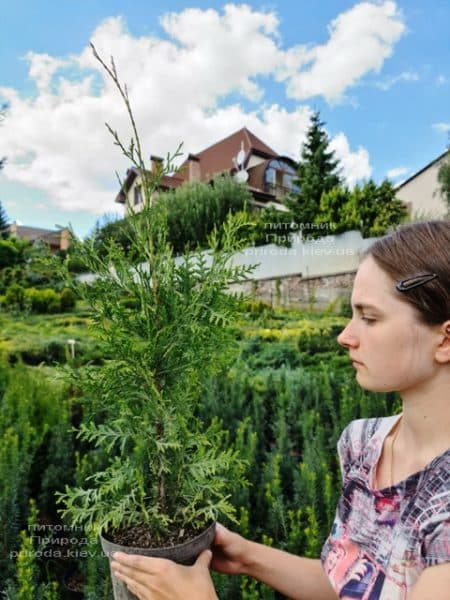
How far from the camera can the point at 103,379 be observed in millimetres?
1155

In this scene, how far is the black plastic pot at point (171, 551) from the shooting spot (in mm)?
1030

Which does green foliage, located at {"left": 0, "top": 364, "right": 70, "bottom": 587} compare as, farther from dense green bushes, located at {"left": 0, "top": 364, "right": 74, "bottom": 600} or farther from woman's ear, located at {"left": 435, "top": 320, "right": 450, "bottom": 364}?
woman's ear, located at {"left": 435, "top": 320, "right": 450, "bottom": 364}

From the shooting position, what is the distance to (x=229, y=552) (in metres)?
1.40

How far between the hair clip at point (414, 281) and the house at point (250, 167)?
23.6m

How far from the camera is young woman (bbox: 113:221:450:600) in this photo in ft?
3.59

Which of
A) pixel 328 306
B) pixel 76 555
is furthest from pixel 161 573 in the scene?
pixel 328 306

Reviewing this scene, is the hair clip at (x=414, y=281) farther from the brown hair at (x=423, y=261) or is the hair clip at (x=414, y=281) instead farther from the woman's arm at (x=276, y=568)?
the woman's arm at (x=276, y=568)

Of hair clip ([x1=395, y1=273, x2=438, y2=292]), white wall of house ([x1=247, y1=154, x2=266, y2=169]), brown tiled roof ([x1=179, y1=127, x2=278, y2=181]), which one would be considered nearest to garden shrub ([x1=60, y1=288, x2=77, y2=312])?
hair clip ([x1=395, y1=273, x2=438, y2=292])

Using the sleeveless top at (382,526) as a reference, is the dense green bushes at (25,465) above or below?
below

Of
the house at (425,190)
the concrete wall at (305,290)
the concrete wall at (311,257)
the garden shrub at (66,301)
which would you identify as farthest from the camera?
→ the house at (425,190)

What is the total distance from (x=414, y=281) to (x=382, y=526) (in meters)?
0.68

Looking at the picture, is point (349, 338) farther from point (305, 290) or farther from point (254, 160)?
point (254, 160)

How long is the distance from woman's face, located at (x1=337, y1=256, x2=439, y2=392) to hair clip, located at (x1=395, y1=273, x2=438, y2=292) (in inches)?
0.9

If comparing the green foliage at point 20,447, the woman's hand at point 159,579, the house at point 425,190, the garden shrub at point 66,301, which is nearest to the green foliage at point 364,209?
the garden shrub at point 66,301
